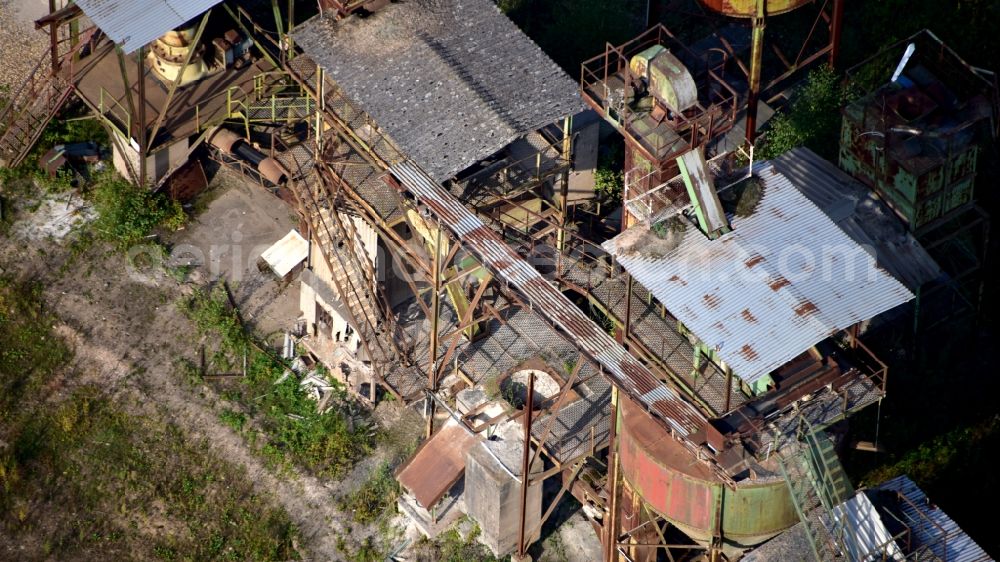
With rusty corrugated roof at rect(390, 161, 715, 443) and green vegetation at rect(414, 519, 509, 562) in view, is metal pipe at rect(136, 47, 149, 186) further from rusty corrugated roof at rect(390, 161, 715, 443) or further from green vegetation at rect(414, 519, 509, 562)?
green vegetation at rect(414, 519, 509, 562)

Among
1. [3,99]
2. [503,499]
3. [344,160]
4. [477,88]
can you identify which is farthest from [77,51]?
[503,499]

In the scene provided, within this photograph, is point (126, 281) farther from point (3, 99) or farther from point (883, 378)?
point (883, 378)

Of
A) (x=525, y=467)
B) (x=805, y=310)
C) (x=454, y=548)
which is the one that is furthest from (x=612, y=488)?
(x=805, y=310)

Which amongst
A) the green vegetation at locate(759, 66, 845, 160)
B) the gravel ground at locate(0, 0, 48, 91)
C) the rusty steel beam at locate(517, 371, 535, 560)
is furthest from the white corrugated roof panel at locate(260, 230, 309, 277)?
the green vegetation at locate(759, 66, 845, 160)

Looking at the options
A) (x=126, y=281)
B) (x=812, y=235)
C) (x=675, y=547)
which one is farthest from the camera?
(x=126, y=281)

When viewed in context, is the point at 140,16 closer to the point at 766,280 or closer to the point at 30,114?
the point at 30,114
